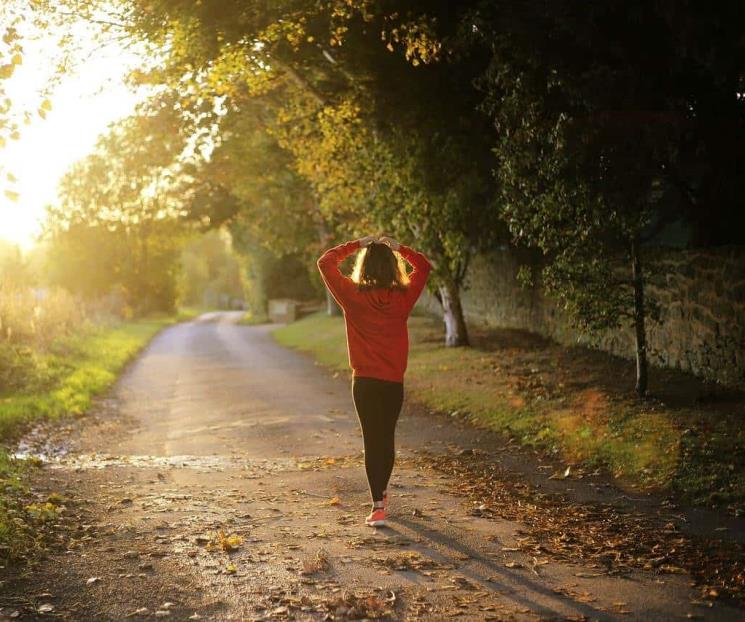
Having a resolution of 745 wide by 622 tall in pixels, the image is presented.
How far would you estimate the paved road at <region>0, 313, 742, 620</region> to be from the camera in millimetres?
5668

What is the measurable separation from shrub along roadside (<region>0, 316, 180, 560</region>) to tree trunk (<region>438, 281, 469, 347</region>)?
7.87 m

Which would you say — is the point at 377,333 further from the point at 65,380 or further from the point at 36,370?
the point at 65,380

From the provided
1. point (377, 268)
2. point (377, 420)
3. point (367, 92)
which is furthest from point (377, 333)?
point (367, 92)

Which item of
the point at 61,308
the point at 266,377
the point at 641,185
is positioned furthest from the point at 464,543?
the point at 61,308

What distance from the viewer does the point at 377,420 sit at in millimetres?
7715

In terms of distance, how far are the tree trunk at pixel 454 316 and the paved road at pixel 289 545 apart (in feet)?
31.1

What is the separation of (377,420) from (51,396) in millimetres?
10656

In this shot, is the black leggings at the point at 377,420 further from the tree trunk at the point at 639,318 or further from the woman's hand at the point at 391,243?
the tree trunk at the point at 639,318

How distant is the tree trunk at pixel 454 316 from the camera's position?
76.0 feet

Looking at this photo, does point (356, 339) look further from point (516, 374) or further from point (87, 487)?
point (516, 374)

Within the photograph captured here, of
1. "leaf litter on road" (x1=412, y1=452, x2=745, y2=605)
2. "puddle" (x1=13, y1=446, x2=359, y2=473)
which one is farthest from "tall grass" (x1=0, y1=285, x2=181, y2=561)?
"leaf litter on road" (x1=412, y1=452, x2=745, y2=605)

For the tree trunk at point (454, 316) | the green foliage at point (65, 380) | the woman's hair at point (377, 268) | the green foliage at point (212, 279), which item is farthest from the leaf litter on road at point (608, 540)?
the green foliage at point (212, 279)

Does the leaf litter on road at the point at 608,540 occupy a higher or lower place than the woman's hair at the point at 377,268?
lower

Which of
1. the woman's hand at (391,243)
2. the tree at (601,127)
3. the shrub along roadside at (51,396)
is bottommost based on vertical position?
the shrub along roadside at (51,396)
